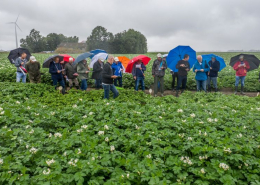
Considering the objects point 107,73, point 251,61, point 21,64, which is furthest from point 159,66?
point 21,64

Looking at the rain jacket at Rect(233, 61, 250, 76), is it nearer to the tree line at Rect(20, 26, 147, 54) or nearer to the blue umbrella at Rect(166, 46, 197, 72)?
the blue umbrella at Rect(166, 46, 197, 72)

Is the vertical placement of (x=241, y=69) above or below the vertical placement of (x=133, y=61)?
below

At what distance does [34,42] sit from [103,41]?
1232 inches

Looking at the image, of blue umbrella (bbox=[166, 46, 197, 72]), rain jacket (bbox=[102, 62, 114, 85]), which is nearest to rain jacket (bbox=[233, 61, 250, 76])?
blue umbrella (bbox=[166, 46, 197, 72])

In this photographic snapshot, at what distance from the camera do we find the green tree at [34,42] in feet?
263

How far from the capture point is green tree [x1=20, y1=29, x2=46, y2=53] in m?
80.2

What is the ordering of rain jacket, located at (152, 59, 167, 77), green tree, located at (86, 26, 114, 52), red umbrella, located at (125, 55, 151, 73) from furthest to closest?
1. green tree, located at (86, 26, 114, 52)
2. red umbrella, located at (125, 55, 151, 73)
3. rain jacket, located at (152, 59, 167, 77)

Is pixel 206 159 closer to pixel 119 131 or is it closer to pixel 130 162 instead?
pixel 130 162

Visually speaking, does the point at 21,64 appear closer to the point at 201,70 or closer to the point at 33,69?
Answer: the point at 33,69

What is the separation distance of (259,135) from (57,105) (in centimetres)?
524

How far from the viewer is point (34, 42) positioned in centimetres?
8181

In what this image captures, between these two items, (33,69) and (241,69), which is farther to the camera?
(241,69)

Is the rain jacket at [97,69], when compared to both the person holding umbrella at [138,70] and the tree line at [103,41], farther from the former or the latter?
the tree line at [103,41]

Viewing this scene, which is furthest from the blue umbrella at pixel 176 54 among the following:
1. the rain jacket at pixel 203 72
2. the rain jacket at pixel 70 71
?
the rain jacket at pixel 70 71
